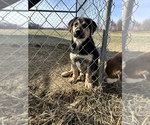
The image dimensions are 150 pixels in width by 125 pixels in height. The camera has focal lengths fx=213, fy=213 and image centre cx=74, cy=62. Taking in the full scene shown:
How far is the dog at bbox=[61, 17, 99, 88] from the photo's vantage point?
8.05 ft

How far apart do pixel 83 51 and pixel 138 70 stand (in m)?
0.70

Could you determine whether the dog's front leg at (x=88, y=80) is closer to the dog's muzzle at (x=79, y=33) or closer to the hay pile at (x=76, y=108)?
the hay pile at (x=76, y=108)

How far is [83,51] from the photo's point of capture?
250 centimetres

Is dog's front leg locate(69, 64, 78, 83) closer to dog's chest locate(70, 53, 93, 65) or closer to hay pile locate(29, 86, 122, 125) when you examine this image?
dog's chest locate(70, 53, 93, 65)

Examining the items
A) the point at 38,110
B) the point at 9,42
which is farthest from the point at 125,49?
the point at 9,42

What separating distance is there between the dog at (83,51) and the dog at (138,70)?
15.0 inches

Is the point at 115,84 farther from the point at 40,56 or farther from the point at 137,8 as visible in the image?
the point at 40,56

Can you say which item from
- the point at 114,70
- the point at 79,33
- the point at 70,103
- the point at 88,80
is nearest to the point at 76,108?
the point at 70,103

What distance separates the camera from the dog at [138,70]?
204 centimetres

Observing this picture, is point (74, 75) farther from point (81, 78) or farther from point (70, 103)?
point (70, 103)

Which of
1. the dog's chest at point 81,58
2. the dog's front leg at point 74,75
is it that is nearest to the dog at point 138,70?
the dog's chest at point 81,58

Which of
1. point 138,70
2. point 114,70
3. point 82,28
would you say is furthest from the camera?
point 82,28

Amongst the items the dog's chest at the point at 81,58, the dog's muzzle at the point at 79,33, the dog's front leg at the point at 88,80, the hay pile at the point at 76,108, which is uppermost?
the dog's muzzle at the point at 79,33

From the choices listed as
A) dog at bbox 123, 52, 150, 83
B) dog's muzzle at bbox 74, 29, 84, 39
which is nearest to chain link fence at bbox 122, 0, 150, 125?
dog at bbox 123, 52, 150, 83
